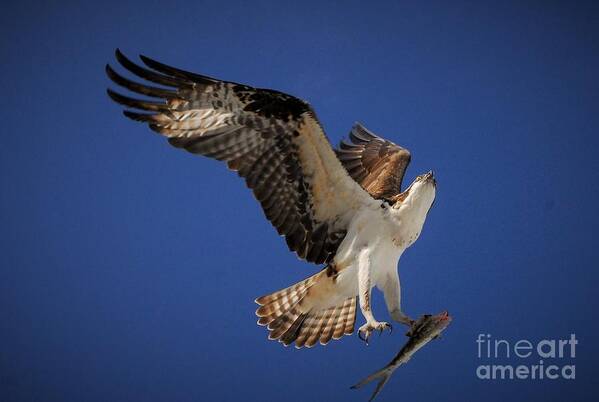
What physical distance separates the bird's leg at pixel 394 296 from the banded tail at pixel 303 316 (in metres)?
0.31

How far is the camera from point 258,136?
489 centimetres

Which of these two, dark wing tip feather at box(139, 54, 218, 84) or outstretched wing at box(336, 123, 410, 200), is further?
outstretched wing at box(336, 123, 410, 200)

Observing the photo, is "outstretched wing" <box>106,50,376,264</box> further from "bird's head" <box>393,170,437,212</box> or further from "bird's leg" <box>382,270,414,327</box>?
"bird's leg" <box>382,270,414,327</box>

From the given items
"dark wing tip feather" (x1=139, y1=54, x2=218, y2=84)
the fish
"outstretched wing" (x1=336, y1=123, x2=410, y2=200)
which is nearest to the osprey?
"dark wing tip feather" (x1=139, y1=54, x2=218, y2=84)

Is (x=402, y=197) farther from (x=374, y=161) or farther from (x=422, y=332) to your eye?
(x=374, y=161)

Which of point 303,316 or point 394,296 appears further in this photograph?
point 303,316

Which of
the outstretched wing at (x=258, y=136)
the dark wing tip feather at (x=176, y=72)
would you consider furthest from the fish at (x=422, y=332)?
the dark wing tip feather at (x=176, y=72)

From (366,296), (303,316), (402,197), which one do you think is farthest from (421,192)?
(303,316)

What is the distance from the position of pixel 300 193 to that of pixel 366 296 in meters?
0.75

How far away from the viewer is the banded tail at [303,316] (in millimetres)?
5414

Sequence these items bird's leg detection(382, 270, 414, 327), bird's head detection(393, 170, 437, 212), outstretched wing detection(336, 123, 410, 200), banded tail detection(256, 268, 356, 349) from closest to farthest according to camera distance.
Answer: bird's head detection(393, 170, 437, 212)
bird's leg detection(382, 270, 414, 327)
banded tail detection(256, 268, 356, 349)
outstretched wing detection(336, 123, 410, 200)

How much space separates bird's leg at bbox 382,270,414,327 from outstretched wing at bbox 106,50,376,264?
1.70ft

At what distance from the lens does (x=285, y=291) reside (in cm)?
546

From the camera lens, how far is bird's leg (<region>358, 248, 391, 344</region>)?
4730 millimetres
